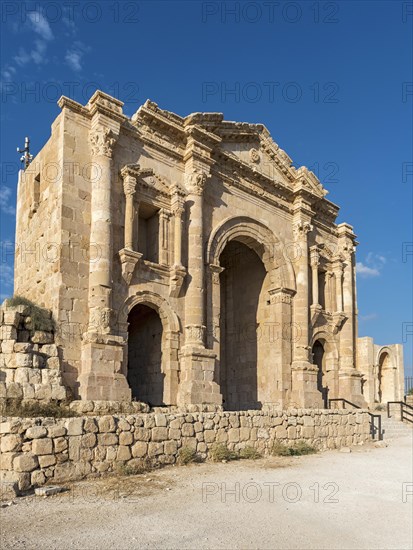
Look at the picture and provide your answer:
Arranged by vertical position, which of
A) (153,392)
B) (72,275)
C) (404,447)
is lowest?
(404,447)

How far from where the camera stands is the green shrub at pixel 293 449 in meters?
12.1

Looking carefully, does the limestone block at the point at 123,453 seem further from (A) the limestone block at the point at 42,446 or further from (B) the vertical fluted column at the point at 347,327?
(B) the vertical fluted column at the point at 347,327

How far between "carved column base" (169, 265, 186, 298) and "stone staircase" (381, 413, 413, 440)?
8526mm

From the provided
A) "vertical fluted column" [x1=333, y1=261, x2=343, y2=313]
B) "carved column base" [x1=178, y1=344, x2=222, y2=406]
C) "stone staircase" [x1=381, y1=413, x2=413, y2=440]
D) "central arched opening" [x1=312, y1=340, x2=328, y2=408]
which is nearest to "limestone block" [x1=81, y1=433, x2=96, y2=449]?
"carved column base" [x1=178, y1=344, x2=222, y2=406]

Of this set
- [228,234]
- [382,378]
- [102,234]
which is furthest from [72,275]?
[382,378]

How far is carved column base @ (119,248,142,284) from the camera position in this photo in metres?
13.8

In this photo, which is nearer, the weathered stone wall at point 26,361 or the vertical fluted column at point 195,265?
the weathered stone wall at point 26,361

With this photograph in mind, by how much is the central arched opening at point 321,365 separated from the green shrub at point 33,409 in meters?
12.6

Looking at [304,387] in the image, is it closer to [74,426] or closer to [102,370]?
[102,370]

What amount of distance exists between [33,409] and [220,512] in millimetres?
5254

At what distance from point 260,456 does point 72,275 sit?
20.8 feet

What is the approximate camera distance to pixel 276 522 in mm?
6340

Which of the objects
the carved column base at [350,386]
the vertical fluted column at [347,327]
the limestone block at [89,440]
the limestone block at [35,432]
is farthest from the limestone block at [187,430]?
the vertical fluted column at [347,327]

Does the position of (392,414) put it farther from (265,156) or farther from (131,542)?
(131,542)
